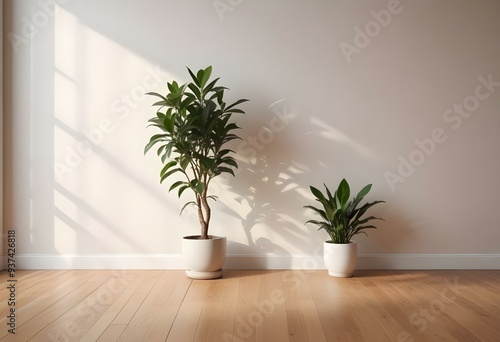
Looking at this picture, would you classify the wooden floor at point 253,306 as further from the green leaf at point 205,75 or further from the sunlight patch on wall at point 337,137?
the green leaf at point 205,75

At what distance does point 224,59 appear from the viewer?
3799 millimetres

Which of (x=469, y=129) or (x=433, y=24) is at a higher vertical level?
(x=433, y=24)

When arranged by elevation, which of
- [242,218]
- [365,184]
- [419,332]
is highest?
[365,184]

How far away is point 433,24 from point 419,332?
2.48 meters

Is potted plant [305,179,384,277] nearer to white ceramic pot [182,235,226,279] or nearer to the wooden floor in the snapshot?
the wooden floor

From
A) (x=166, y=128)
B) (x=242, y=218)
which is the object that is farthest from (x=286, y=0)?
(x=242, y=218)

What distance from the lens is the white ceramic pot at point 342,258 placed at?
3.45 meters

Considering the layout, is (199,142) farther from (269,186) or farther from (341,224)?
(341,224)

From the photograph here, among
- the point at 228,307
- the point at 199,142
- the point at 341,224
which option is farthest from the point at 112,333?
the point at 341,224

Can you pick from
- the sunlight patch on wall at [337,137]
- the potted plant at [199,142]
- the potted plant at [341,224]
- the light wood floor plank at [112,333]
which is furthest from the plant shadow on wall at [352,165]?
the light wood floor plank at [112,333]

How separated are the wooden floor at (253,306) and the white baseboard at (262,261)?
0.31ft

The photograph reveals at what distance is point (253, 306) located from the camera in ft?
8.86

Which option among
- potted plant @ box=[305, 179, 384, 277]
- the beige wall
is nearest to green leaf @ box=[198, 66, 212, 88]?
the beige wall

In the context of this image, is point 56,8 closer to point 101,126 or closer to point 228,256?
point 101,126
